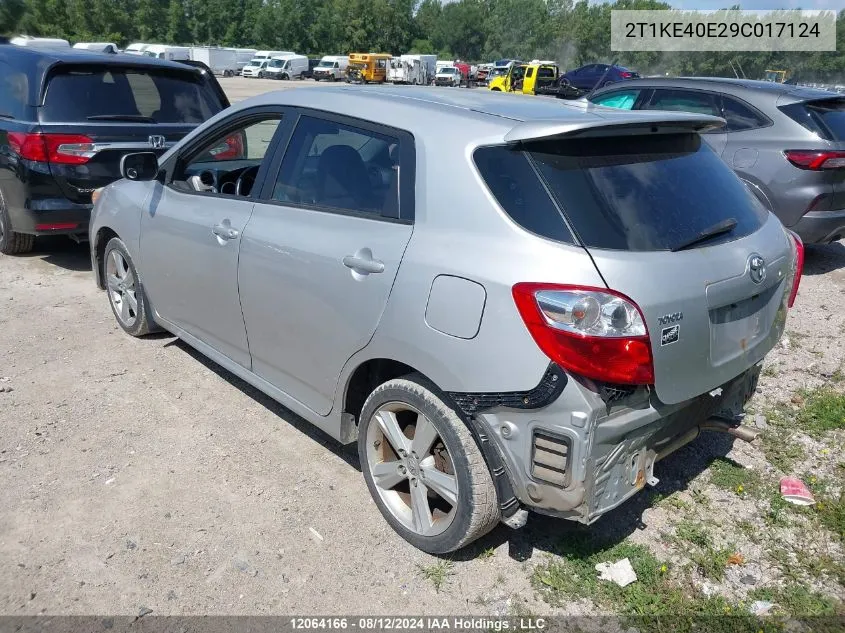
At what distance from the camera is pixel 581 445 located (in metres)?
2.37

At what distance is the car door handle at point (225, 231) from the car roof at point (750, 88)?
18.0 feet

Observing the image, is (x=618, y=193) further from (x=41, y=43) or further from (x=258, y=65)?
(x=258, y=65)

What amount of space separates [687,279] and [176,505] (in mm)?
2435

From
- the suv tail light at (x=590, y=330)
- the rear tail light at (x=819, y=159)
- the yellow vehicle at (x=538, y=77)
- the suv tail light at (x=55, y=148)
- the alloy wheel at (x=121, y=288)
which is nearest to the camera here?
the suv tail light at (x=590, y=330)

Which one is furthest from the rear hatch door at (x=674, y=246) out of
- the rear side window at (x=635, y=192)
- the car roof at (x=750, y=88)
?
the car roof at (x=750, y=88)

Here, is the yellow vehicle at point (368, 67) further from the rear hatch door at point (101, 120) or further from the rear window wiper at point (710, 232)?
the rear window wiper at point (710, 232)

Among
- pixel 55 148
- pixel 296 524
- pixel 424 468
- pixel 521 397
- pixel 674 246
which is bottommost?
pixel 296 524

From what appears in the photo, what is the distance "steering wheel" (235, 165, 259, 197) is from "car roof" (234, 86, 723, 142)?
0.68 meters

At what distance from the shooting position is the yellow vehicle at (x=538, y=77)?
108ft

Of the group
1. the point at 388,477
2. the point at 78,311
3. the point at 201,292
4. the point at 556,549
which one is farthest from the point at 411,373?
the point at 78,311

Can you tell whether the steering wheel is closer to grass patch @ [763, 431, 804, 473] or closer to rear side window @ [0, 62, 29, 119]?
rear side window @ [0, 62, 29, 119]

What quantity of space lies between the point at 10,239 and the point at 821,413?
22.7 ft

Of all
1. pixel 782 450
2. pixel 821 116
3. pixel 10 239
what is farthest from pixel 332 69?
pixel 782 450

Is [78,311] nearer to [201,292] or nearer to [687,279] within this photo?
[201,292]
